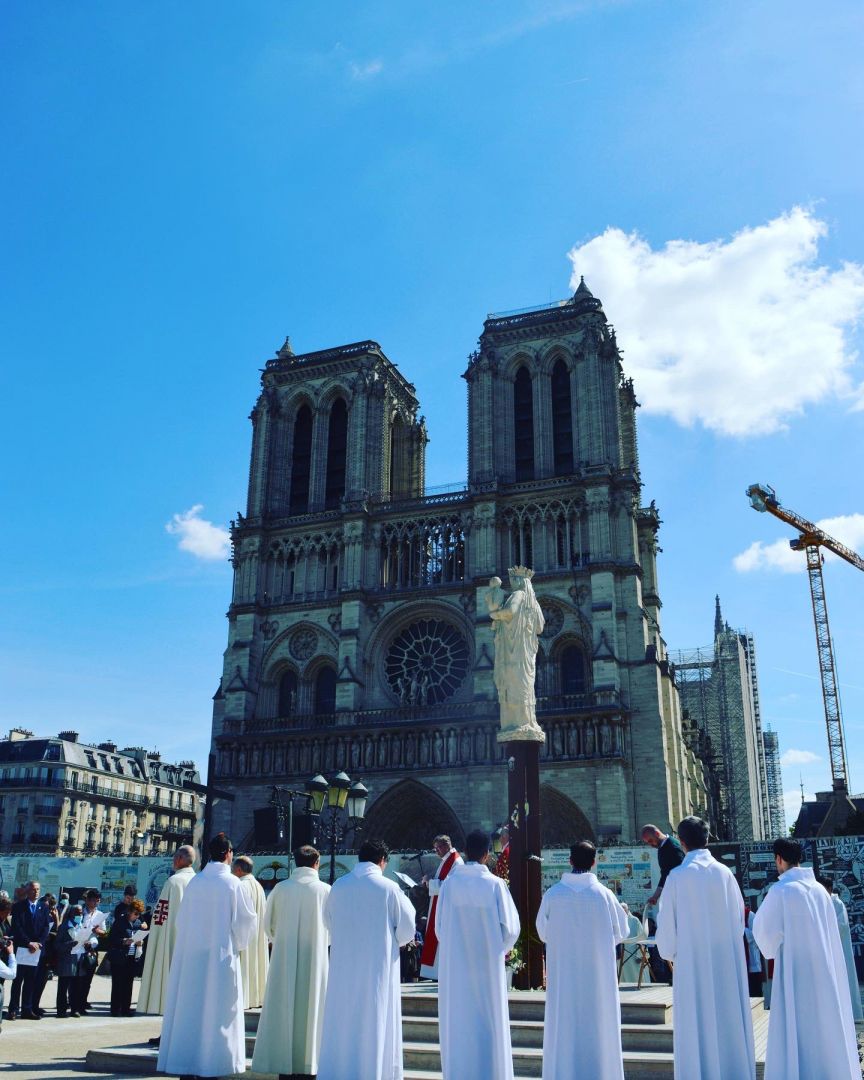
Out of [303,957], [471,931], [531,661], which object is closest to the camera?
[471,931]

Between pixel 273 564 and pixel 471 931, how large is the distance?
117 feet

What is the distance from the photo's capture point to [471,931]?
7523mm

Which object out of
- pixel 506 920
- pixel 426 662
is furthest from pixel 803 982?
pixel 426 662

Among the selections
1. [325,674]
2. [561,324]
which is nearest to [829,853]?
[325,674]

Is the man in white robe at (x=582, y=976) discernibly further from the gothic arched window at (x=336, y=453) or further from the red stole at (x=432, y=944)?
the gothic arched window at (x=336, y=453)

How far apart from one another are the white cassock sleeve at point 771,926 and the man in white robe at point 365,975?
255cm

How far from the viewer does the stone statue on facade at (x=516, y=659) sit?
13.4 meters

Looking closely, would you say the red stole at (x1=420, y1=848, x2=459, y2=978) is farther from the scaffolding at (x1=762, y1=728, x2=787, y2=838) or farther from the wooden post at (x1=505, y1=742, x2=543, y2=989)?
the scaffolding at (x1=762, y1=728, x2=787, y2=838)

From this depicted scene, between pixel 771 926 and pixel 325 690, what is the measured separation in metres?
34.6

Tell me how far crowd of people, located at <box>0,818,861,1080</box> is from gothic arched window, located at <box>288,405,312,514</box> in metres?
36.5

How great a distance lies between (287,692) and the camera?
41.3m

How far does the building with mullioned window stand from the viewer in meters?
49.8

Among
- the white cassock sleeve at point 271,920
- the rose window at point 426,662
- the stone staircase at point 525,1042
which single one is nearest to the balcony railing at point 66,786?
the rose window at point 426,662

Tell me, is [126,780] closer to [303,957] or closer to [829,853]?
[829,853]
